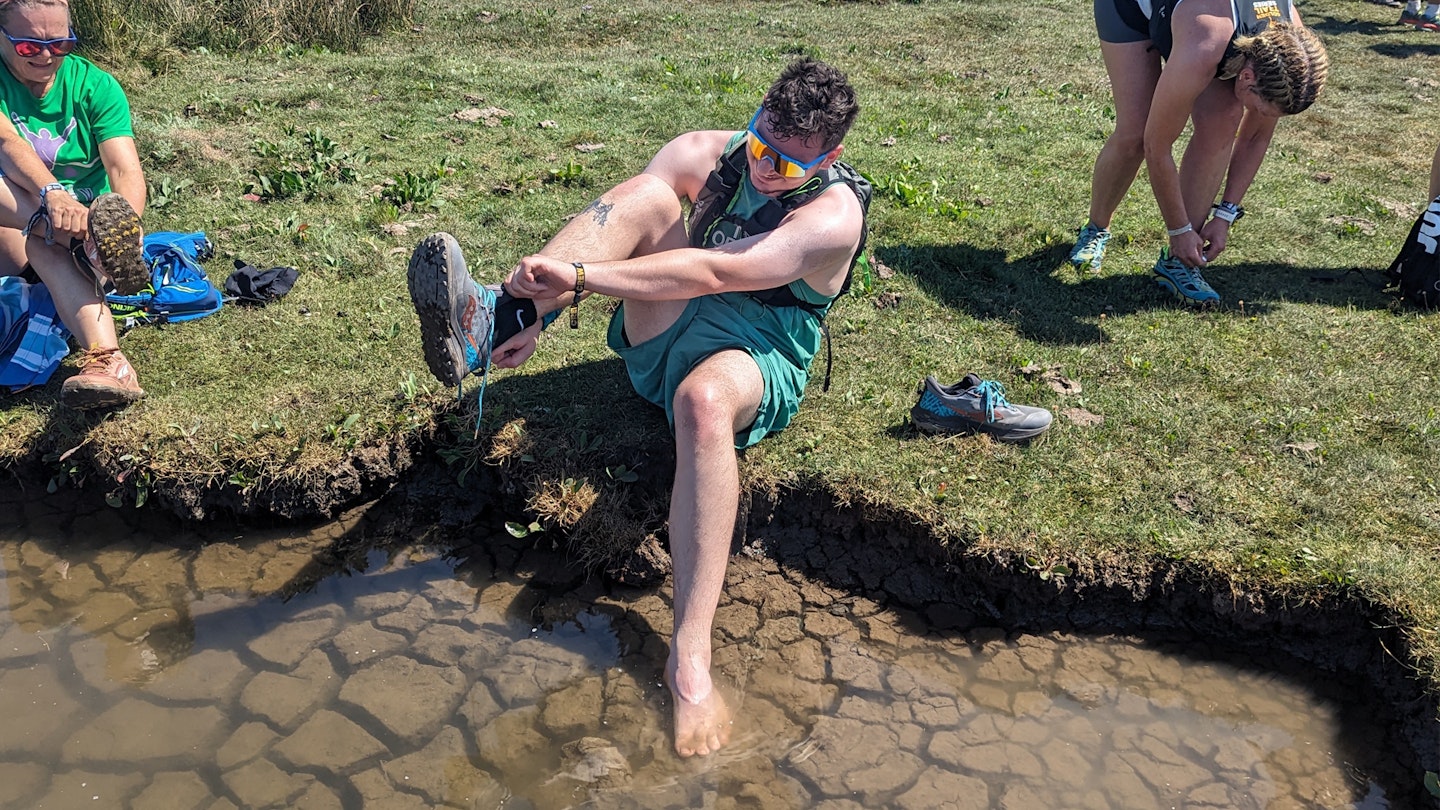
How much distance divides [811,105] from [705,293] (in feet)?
2.38

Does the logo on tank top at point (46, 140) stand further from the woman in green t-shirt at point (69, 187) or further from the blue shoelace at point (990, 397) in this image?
the blue shoelace at point (990, 397)

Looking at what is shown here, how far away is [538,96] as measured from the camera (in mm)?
8039

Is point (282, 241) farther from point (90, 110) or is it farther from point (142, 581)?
point (142, 581)

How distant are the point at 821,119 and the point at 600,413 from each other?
1.57m

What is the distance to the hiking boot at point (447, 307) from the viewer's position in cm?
341

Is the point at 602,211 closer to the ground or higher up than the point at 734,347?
higher up

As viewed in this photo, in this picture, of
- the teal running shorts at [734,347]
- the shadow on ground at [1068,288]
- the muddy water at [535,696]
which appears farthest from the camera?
the shadow on ground at [1068,288]

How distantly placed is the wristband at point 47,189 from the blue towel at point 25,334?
0.40m

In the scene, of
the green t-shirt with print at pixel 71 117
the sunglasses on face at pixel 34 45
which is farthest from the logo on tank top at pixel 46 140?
the sunglasses on face at pixel 34 45

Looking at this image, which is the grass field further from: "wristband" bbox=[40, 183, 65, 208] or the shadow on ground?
"wristband" bbox=[40, 183, 65, 208]

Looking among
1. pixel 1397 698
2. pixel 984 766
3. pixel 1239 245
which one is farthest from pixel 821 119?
pixel 1239 245

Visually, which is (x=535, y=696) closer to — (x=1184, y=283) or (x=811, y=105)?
(x=811, y=105)

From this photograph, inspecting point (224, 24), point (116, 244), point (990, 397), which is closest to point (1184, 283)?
point (990, 397)

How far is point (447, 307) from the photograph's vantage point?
135 inches
